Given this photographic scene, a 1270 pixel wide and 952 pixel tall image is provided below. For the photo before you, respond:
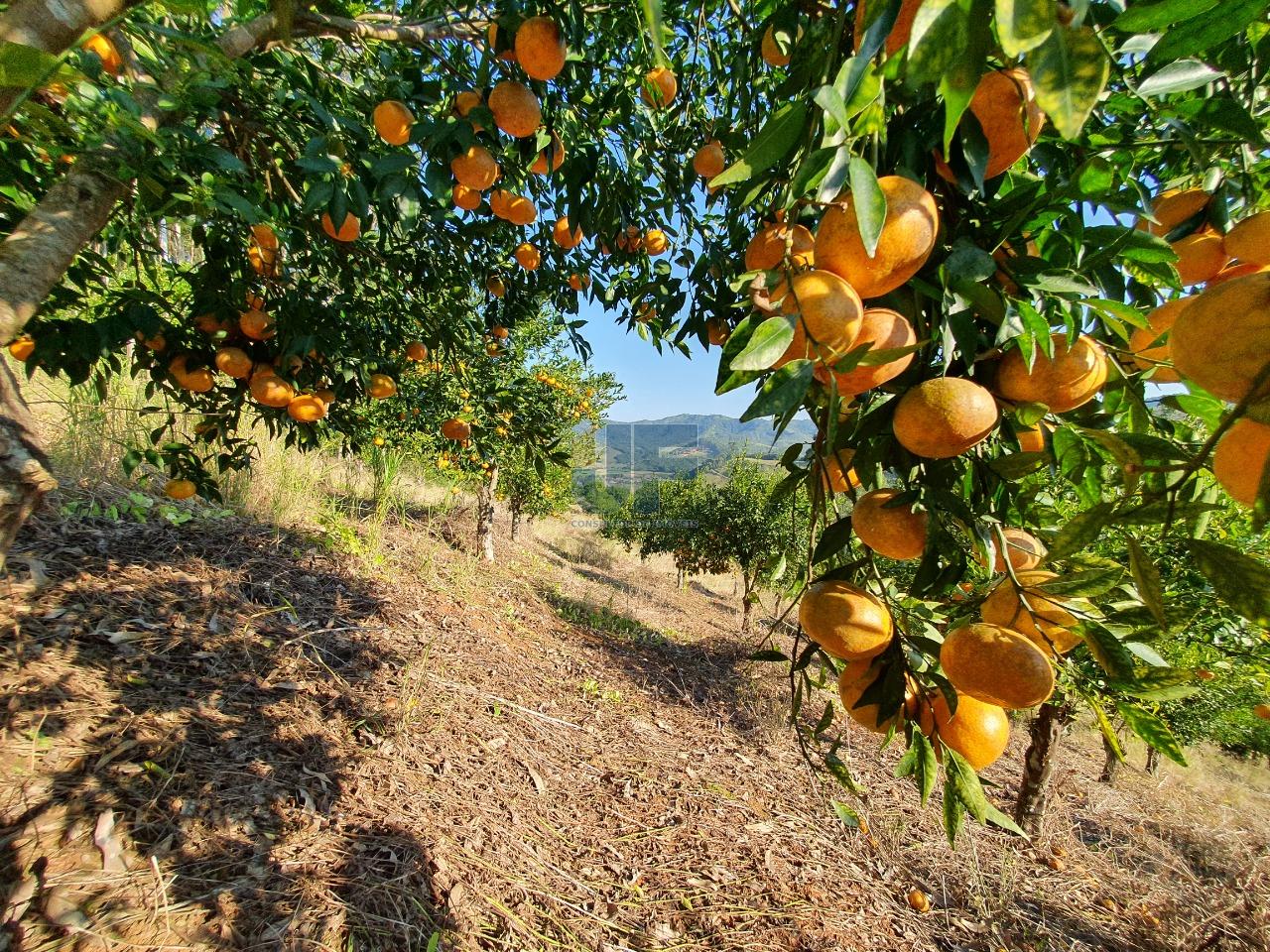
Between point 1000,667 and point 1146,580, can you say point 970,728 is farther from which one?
point 1146,580

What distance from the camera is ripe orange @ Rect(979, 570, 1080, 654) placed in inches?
21.2

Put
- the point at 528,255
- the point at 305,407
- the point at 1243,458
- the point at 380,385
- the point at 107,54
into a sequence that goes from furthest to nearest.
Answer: the point at 380,385 < the point at 528,255 < the point at 305,407 < the point at 107,54 < the point at 1243,458

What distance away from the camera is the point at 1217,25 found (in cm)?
39

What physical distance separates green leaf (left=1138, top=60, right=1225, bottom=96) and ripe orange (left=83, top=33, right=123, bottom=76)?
1.90m

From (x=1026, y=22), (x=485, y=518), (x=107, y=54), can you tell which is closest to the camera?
(x=1026, y=22)

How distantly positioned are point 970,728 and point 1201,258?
0.66m

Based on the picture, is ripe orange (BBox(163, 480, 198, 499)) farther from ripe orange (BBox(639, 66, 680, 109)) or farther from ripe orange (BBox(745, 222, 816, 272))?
ripe orange (BBox(745, 222, 816, 272))

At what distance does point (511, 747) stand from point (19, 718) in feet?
5.48

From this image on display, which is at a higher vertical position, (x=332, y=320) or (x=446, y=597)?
(x=332, y=320)

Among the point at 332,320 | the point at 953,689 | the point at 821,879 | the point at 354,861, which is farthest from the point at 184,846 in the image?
the point at 821,879

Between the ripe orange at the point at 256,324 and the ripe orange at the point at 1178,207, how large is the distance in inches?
81.4

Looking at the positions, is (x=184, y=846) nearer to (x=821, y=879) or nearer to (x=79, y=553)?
(x=79, y=553)

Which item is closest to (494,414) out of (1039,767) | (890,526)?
(890,526)

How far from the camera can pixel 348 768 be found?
189 cm
